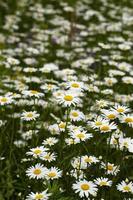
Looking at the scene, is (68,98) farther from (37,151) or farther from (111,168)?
(111,168)

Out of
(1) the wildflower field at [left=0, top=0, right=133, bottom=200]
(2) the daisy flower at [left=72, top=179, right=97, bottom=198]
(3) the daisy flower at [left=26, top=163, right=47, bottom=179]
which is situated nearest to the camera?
(2) the daisy flower at [left=72, top=179, right=97, bottom=198]

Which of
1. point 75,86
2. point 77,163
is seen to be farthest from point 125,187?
point 75,86

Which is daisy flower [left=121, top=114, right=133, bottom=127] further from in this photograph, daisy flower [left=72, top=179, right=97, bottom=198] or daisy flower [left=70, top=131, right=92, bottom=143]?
daisy flower [left=72, top=179, right=97, bottom=198]

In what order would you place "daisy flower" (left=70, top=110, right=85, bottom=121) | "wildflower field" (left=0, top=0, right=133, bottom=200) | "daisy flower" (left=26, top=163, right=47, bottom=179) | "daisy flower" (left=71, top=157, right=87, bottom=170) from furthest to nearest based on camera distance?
1. "daisy flower" (left=70, top=110, right=85, bottom=121)
2. "daisy flower" (left=71, top=157, right=87, bottom=170)
3. "wildflower field" (left=0, top=0, right=133, bottom=200)
4. "daisy flower" (left=26, top=163, right=47, bottom=179)

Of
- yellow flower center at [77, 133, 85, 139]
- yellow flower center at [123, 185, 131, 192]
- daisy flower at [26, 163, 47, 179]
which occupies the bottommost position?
yellow flower center at [123, 185, 131, 192]

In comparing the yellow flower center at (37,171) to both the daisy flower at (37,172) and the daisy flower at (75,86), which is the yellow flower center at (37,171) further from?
the daisy flower at (75,86)

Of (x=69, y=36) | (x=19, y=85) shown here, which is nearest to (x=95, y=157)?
(x=19, y=85)

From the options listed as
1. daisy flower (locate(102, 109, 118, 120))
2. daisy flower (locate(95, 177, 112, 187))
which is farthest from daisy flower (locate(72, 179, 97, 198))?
daisy flower (locate(102, 109, 118, 120))
